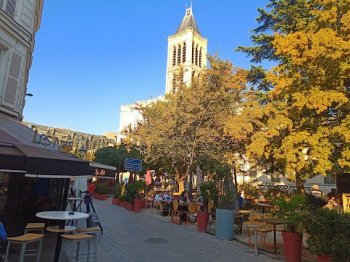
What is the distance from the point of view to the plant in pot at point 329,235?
255 inches

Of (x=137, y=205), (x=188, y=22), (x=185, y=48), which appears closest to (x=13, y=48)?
(x=137, y=205)

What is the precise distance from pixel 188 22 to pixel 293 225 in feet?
287

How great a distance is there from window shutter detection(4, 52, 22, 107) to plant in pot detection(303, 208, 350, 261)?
922cm

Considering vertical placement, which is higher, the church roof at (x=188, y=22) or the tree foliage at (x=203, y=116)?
the church roof at (x=188, y=22)

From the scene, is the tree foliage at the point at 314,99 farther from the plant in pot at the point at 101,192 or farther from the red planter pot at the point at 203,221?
the plant in pot at the point at 101,192

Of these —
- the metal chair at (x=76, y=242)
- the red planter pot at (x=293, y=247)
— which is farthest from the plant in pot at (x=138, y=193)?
the red planter pot at (x=293, y=247)

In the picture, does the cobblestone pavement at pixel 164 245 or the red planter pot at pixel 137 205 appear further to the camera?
the red planter pot at pixel 137 205

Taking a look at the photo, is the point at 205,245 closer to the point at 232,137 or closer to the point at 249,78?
the point at 232,137

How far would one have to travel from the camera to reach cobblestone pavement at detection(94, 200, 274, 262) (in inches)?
334

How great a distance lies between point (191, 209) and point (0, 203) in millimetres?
7912

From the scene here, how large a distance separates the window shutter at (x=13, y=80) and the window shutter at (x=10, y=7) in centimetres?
123

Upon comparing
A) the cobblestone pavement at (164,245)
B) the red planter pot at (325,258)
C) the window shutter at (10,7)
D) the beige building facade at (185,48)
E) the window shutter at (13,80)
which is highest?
the beige building facade at (185,48)

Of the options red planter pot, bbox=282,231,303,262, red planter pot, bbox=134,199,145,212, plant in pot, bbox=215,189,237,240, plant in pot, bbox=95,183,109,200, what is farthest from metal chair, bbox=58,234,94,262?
plant in pot, bbox=95,183,109,200

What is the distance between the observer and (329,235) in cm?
680
